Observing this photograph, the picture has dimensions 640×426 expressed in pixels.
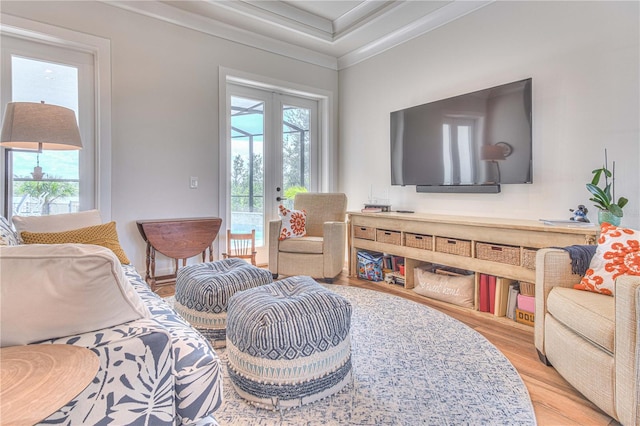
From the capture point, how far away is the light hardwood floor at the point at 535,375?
1385 millimetres

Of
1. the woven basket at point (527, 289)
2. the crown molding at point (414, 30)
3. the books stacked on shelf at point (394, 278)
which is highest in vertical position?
the crown molding at point (414, 30)

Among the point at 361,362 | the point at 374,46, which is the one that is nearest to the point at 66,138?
the point at 361,362

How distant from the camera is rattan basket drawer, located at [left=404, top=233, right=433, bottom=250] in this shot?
2910 millimetres

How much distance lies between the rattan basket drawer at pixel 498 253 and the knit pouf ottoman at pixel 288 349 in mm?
1435

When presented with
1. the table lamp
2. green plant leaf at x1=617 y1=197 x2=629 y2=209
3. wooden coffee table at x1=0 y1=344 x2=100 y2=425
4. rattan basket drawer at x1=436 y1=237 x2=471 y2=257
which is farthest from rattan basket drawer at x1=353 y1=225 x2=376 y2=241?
wooden coffee table at x1=0 y1=344 x2=100 y2=425

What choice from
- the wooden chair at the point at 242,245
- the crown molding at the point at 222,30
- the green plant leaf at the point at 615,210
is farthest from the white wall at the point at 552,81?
the wooden chair at the point at 242,245

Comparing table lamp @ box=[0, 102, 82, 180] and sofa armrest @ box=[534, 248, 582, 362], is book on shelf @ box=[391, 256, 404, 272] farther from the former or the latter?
table lamp @ box=[0, 102, 82, 180]

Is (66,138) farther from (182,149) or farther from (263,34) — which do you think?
(263,34)

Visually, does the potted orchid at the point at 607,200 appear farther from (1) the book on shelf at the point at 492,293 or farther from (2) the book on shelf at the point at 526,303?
(1) the book on shelf at the point at 492,293

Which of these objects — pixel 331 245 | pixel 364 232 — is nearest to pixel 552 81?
pixel 364 232

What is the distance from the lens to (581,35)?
2432mm

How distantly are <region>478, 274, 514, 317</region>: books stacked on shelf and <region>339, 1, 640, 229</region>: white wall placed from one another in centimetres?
62

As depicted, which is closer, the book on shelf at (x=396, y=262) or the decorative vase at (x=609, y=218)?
the decorative vase at (x=609, y=218)

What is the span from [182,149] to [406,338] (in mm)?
2677
